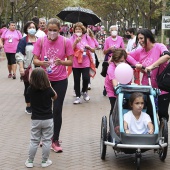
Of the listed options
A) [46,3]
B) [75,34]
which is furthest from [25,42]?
[46,3]

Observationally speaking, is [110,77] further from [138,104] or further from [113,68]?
[138,104]

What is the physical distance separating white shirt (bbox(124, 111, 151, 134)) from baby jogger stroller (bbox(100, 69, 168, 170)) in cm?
9

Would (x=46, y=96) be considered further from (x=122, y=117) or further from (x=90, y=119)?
(x=90, y=119)

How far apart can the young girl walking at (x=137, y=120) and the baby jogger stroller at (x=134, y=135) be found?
86 millimetres

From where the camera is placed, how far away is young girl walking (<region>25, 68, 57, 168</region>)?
19.0ft

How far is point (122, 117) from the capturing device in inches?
231

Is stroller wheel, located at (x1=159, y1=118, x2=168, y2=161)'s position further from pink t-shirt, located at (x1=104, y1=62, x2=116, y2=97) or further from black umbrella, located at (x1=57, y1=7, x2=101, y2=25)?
black umbrella, located at (x1=57, y1=7, x2=101, y2=25)

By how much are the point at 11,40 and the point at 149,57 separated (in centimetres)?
922

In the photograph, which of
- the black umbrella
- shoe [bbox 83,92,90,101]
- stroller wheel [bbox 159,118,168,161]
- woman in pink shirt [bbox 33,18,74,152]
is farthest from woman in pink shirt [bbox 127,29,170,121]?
the black umbrella

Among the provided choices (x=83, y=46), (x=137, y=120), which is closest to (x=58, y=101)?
(x=137, y=120)

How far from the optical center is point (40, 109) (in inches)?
232

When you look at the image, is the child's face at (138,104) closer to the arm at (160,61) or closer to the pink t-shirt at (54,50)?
the arm at (160,61)

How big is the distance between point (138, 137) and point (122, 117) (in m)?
0.39

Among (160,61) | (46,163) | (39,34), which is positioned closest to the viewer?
(46,163)
